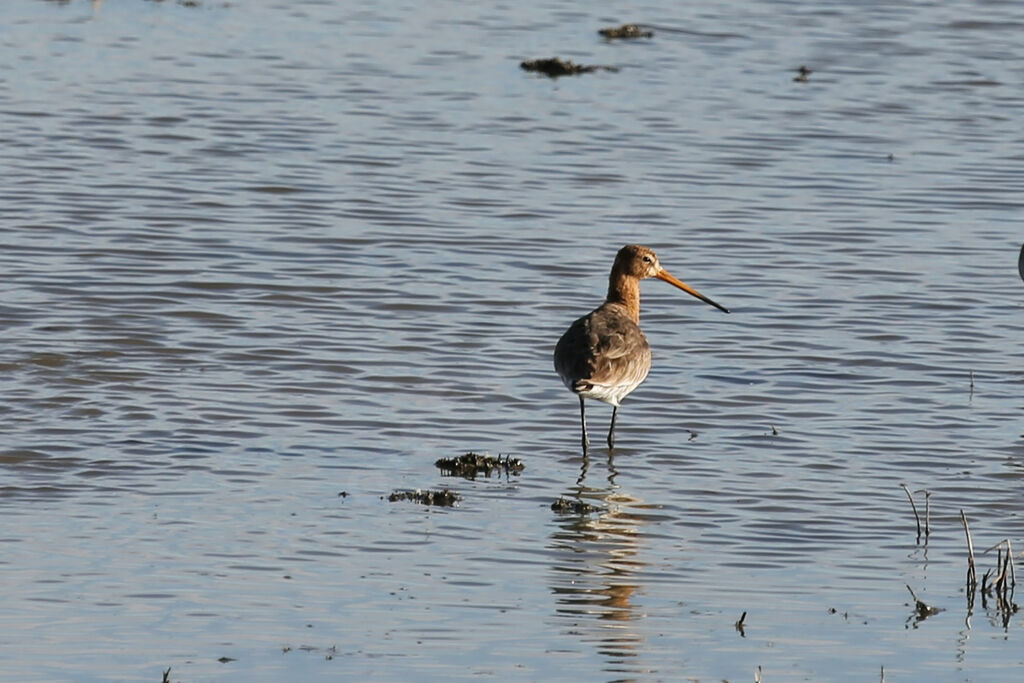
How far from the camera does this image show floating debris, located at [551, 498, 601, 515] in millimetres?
9797

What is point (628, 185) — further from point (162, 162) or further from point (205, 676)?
point (205, 676)

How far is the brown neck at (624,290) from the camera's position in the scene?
499 inches

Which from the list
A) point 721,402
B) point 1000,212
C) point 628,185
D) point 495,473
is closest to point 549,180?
point 628,185

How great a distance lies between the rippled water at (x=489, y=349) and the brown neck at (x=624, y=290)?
1.93ft

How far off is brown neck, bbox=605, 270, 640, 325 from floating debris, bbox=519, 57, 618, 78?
36.8ft

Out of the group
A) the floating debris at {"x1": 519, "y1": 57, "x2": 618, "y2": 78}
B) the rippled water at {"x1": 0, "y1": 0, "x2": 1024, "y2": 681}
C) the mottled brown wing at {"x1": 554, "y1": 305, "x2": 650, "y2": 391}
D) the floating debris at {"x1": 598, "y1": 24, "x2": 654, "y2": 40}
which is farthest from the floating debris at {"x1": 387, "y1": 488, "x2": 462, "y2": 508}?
the floating debris at {"x1": 598, "y1": 24, "x2": 654, "y2": 40}

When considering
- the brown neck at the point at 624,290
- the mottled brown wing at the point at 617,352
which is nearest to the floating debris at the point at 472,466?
the mottled brown wing at the point at 617,352

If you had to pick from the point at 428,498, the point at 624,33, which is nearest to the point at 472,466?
the point at 428,498

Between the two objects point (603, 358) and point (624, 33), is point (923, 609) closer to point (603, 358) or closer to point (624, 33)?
point (603, 358)

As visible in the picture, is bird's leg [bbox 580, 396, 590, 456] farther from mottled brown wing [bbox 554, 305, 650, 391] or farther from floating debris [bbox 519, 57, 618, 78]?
floating debris [bbox 519, 57, 618, 78]

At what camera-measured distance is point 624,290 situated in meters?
12.7

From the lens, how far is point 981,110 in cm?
2256

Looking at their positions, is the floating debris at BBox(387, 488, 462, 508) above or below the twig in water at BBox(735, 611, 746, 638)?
below

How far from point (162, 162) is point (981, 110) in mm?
9593
